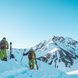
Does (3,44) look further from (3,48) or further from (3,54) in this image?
(3,54)

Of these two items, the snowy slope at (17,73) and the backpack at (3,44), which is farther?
the backpack at (3,44)

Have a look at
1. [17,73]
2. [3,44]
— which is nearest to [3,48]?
[3,44]

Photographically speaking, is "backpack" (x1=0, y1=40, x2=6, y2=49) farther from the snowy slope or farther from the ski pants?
the snowy slope

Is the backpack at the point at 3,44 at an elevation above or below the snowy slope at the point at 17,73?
above

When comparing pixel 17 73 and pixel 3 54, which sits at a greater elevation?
pixel 3 54

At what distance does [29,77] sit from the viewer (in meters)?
23.3

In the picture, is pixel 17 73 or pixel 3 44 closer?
pixel 17 73

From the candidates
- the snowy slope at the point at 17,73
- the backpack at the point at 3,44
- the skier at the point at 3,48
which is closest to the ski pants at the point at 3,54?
the skier at the point at 3,48

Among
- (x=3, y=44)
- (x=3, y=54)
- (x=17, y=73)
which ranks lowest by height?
(x=17, y=73)

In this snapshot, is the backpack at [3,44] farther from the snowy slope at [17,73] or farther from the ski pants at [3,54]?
the snowy slope at [17,73]

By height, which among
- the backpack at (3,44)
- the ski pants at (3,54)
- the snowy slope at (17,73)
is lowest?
the snowy slope at (17,73)

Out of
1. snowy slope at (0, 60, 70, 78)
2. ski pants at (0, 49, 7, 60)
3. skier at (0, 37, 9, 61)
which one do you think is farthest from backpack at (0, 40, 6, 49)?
snowy slope at (0, 60, 70, 78)

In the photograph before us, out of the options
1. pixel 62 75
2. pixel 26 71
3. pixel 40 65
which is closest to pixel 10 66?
pixel 26 71

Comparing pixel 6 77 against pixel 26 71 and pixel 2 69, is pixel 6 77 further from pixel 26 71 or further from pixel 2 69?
pixel 26 71
